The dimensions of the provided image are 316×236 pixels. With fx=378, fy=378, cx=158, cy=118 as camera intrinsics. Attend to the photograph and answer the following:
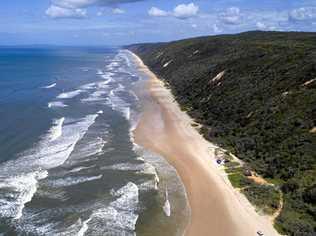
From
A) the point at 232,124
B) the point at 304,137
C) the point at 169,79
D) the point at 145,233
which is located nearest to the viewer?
the point at 145,233

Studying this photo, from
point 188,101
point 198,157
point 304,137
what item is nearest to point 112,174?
point 198,157

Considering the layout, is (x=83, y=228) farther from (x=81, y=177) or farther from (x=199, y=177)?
(x=199, y=177)

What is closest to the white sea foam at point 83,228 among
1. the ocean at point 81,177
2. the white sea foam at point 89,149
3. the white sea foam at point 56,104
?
the ocean at point 81,177

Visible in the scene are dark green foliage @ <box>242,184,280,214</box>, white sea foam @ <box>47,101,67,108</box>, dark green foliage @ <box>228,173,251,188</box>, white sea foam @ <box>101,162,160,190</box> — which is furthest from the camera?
white sea foam @ <box>47,101,67,108</box>

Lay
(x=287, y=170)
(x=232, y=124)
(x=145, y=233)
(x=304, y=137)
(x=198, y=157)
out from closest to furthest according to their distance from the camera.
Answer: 1. (x=145, y=233)
2. (x=287, y=170)
3. (x=304, y=137)
4. (x=198, y=157)
5. (x=232, y=124)

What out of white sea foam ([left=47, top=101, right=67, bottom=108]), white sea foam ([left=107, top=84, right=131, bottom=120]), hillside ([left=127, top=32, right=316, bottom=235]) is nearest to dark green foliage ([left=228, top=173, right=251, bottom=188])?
hillside ([left=127, top=32, right=316, bottom=235])

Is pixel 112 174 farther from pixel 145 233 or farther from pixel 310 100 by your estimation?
pixel 310 100

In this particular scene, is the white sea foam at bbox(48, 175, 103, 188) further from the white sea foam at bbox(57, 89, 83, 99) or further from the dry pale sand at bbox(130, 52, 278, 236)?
the white sea foam at bbox(57, 89, 83, 99)
